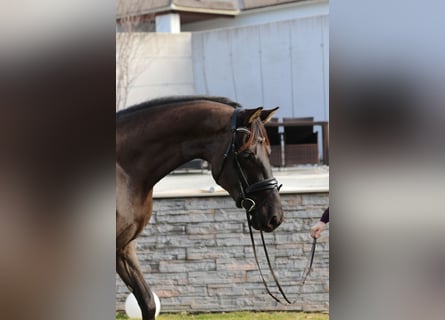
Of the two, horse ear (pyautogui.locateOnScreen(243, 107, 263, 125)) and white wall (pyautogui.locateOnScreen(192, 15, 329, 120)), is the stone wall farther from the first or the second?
white wall (pyautogui.locateOnScreen(192, 15, 329, 120))

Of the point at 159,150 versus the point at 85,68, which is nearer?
the point at 85,68

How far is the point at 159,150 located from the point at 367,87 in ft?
4.05

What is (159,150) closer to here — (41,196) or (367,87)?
(41,196)

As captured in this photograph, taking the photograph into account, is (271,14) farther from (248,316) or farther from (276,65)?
(248,316)

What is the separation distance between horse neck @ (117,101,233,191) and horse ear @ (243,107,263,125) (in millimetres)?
122

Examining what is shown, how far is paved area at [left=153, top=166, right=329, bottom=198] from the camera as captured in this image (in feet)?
13.2

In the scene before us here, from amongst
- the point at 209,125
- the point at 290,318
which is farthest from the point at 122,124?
the point at 290,318

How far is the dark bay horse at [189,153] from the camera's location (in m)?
2.46

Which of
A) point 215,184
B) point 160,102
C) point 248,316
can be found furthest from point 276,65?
point 160,102

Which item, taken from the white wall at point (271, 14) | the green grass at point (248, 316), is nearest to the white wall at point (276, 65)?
the white wall at point (271, 14)

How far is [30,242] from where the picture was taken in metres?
1.69

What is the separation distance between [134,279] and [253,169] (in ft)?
2.77

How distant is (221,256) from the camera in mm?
4016

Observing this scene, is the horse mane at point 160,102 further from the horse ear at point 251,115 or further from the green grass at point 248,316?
the green grass at point 248,316
